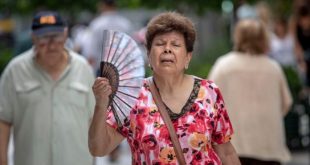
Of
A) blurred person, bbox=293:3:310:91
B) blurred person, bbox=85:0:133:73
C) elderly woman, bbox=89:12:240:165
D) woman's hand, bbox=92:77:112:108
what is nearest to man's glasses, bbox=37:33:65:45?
elderly woman, bbox=89:12:240:165

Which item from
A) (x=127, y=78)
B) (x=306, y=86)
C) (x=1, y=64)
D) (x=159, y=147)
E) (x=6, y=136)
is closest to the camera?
(x=159, y=147)

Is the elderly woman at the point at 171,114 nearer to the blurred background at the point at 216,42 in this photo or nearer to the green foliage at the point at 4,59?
the blurred background at the point at 216,42

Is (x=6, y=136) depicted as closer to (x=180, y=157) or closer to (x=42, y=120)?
(x=42, y=120)

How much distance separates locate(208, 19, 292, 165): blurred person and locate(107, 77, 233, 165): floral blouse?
3.44 m

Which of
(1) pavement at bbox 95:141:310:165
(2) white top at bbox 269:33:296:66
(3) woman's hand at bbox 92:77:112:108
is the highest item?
(3) woman's hand at bbox 92:77:112:108

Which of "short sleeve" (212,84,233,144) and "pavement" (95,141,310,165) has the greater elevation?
"short sleeve" (212,84,233,144)

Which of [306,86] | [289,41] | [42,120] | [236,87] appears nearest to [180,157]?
[42,120]

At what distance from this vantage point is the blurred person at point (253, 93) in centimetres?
807

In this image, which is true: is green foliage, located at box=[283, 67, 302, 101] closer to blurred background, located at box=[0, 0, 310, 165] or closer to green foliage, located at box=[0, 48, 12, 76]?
blurred background, located at box=[0, 0, 310, 165]

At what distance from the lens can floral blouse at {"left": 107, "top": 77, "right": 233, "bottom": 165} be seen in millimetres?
4457

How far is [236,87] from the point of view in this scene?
8078mm

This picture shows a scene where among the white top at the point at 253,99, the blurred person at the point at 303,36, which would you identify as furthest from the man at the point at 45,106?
the blurred person at the point at 303,36

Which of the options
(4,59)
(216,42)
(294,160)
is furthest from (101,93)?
(4,59)

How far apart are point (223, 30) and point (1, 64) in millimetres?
5234
